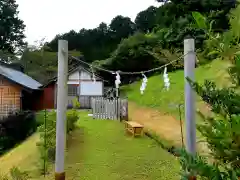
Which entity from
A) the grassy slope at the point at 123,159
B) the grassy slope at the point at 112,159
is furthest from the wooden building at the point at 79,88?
the grassy slope at the point at 123,159

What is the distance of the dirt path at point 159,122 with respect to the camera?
11.3 meters

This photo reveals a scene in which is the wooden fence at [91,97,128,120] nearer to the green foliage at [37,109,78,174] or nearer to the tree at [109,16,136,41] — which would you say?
the green foliage at [37,109,78,174]

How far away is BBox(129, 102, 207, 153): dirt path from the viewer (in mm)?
11270

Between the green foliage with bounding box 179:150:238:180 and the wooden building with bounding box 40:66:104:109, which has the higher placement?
the wooden building with bounding box 40:66:104:109

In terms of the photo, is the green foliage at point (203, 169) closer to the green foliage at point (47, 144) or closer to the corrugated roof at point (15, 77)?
the green foliage at point (47, 144)

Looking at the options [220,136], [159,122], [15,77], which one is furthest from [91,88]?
[220,136]

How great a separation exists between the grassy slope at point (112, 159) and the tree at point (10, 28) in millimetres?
32159

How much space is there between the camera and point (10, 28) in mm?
41500

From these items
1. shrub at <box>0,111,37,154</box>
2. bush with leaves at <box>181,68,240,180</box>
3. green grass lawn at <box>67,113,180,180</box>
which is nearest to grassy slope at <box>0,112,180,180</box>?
green grass lawn at <box>67,113,180,180</box>

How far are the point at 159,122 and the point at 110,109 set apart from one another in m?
2.31

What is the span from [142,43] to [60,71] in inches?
961

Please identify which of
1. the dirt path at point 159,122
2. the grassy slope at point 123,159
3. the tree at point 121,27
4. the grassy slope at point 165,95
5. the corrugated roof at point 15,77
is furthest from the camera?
the tree at point 121,27

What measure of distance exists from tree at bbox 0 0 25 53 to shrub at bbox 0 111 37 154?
966 inches

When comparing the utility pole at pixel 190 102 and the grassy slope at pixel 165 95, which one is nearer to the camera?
the utility pole at pixel 190 102
